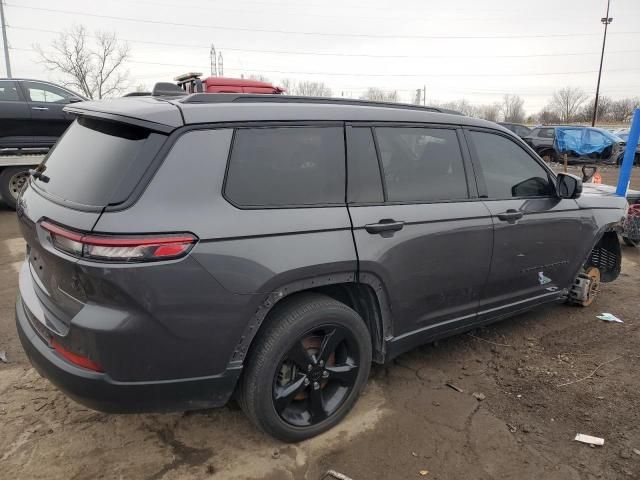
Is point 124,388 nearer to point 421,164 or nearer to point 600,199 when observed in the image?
point 421,164

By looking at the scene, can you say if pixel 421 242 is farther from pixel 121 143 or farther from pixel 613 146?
pixel 613 146

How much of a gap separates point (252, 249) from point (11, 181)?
24.7 ft

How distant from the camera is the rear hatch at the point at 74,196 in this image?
82.4 inches

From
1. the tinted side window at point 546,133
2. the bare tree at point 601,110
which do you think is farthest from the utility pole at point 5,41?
the bare tree at point 601,110

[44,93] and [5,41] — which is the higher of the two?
[5,41]

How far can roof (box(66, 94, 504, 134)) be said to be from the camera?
2.23m

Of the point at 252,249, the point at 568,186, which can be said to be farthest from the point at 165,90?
the point at 568,186

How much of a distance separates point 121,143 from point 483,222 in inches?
90.1

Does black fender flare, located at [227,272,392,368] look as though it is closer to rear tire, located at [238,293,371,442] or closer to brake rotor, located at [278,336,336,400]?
rear tire, located at [238,293,371,442]

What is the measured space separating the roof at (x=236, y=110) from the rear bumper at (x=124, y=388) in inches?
44.9

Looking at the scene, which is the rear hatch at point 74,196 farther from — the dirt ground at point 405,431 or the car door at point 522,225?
the car door at point 522,225

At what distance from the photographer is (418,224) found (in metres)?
2.91

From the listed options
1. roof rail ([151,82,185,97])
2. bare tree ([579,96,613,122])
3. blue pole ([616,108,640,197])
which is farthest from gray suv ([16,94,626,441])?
bare tree ([579,96,613,122])

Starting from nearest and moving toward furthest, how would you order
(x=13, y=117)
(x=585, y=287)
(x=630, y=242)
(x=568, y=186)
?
(x=568, y=186)
(x=585, y=287)
(x=630, y=242)
(x=13, y=117)
